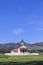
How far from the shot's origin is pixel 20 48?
230ft

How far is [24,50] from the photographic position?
227 ft

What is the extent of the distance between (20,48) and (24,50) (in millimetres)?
1521
